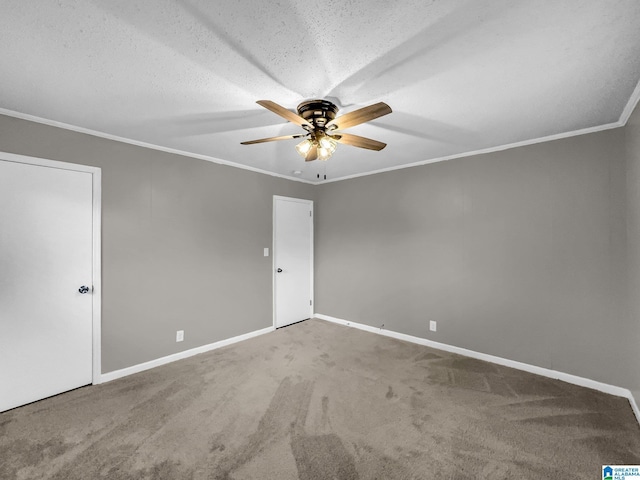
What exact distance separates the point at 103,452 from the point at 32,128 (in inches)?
102

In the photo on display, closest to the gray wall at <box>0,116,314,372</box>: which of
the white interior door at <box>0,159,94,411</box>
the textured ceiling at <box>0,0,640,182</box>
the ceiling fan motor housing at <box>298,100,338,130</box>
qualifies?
the white interior door at <box>0,159,94,411</box>

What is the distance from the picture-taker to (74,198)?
2670 mm

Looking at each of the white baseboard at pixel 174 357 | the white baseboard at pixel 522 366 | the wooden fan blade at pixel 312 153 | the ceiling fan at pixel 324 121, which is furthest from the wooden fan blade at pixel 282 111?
the white baseboard at pixel 522 366

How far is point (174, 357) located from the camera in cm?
331

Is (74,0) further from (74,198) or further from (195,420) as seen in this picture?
(195,420)

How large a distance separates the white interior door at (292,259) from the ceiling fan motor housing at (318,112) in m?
2.44

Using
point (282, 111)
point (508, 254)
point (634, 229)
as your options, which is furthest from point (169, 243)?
point (634, 229)

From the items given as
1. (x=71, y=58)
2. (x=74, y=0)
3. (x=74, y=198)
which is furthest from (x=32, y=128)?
(x=74, y=0)

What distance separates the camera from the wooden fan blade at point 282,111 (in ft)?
5.30

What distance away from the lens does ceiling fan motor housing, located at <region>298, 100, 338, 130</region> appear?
6.44 ft

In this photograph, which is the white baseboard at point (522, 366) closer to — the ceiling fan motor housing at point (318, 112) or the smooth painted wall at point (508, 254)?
the smooth painted wall at point (508, 254)

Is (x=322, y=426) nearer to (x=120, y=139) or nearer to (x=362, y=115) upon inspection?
(x=362, y=115)

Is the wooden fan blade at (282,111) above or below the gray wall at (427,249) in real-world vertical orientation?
above

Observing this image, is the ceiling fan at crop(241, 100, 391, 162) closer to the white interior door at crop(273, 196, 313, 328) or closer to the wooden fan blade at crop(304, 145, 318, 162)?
the wooden fan blade at crop(304, 145, 318, 162)
